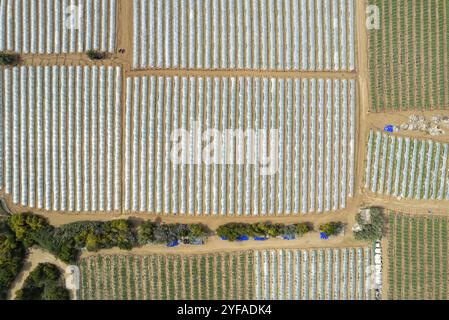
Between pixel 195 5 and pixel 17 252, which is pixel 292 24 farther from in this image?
pixel 17 252

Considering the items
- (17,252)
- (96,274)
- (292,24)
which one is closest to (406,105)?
(292,24)

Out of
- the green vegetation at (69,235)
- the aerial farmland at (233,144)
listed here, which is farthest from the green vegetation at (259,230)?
the green vegetation at (69,235)

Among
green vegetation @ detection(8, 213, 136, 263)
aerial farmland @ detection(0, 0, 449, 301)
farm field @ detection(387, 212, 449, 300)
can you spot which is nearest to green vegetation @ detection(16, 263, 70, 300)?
aerial farmland @ detection(0, 0, 449, 301)

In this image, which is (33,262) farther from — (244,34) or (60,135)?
(244,34)

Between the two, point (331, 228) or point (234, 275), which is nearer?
point (331, 228)

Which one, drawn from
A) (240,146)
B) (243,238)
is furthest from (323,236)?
(240,146)

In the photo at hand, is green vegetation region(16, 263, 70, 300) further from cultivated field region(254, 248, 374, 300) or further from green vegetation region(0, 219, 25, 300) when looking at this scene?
cultivated field region(254, 248, 374, 300)
